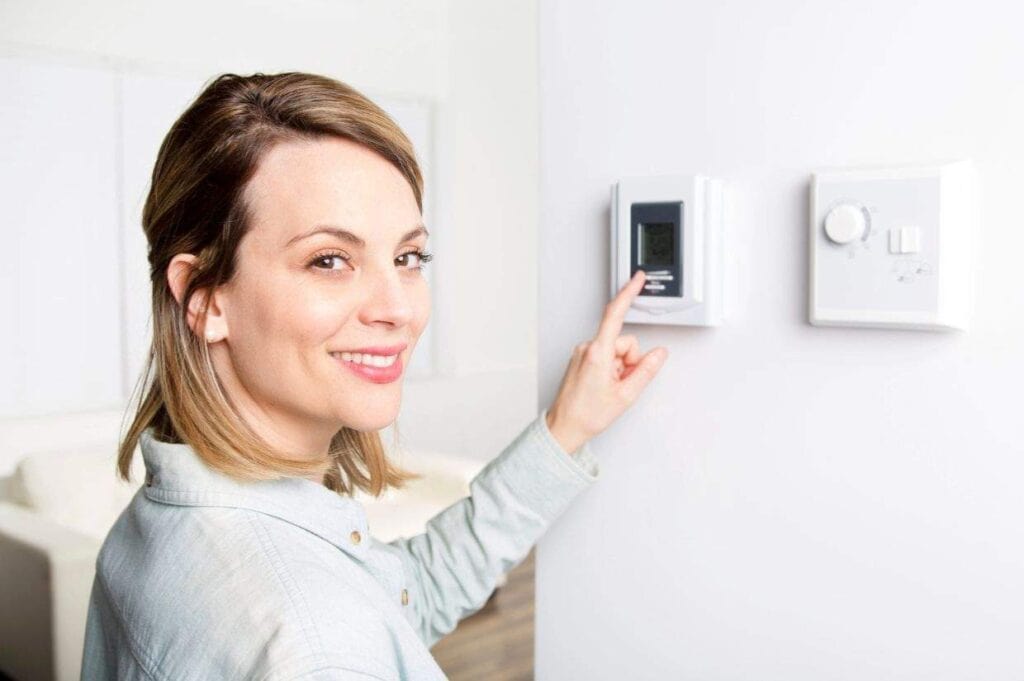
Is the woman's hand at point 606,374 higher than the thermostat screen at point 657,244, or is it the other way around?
the thermostat screen at point 657,244

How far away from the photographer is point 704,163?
1.03m

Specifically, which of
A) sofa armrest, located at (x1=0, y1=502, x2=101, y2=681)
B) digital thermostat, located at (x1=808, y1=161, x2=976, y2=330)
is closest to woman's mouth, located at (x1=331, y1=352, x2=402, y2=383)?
digital thermostat, located at (x1=808, y1=161, x2=976, y2=330)

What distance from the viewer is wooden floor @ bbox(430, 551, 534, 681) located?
3400 mm

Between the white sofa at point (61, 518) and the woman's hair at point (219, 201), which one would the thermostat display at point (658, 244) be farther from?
the white sofa at point (61, 518)

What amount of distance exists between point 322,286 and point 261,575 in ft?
0.87

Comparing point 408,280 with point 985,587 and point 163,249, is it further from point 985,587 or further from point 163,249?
point 985,587

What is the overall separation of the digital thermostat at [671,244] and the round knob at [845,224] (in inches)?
5.1

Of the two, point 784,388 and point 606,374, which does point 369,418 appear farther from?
point 784,388

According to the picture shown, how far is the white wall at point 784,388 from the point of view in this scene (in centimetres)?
86

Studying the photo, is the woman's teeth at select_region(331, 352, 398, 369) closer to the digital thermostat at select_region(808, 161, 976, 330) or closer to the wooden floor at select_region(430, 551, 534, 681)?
the digital thermostat at select_region(808, 161, 976, 330)

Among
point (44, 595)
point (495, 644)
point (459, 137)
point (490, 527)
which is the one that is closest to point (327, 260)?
point (490, 527)

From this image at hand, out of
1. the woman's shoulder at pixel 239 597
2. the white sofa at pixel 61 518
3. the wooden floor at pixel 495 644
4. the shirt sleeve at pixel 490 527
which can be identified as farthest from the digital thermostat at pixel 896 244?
the wooden floor at pixel 495 644

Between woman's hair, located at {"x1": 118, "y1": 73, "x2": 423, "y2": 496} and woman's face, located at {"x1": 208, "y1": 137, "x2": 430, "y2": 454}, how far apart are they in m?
0.02

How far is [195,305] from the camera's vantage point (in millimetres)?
1014
